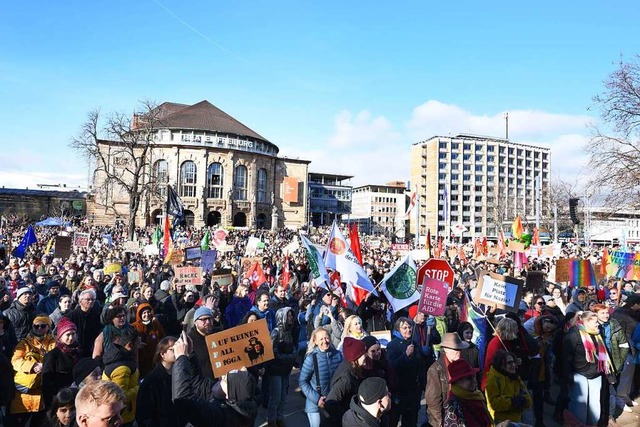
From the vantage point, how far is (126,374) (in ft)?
13.7

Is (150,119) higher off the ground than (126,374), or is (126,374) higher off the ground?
(150,119)

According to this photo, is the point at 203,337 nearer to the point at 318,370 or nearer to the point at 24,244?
the point at 318,370

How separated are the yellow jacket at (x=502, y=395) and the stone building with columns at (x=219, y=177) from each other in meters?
68.0

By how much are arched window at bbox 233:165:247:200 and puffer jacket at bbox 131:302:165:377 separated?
240 feet

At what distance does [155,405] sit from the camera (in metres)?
4.04

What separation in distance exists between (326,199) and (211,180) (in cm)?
3200

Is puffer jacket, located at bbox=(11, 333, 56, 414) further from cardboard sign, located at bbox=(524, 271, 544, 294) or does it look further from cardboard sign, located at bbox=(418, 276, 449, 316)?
cardboard sign, located at bbox=(524, 271, 544, 294)

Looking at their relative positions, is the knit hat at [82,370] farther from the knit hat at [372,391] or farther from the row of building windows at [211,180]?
the row of building windows at [211,180]

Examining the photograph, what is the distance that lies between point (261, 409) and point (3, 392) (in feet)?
11.9

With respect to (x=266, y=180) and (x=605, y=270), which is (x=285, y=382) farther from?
(x=266, y=180)

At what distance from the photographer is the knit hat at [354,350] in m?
4.52

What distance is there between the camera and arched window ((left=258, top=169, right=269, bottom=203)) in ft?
269

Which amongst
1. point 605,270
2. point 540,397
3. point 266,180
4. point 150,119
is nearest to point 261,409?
point 540,397

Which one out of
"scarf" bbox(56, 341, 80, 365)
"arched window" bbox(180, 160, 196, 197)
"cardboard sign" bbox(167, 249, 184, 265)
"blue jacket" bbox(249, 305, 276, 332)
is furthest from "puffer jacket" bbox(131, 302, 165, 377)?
"arched window" bbox(180, 160, 196, 197)
